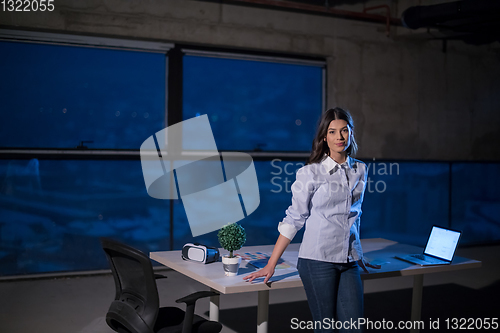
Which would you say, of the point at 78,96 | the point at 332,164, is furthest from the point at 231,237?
the point at 78,96

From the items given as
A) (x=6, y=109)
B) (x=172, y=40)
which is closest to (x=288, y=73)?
(x=172, y=40)

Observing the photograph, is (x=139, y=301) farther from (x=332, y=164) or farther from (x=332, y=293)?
(x=332, y=164)

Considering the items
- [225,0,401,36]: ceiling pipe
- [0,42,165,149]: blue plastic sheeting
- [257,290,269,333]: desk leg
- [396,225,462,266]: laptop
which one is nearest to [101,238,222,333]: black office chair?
[257,290,269,333]: desk leg

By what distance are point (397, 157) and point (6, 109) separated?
16.1 feet

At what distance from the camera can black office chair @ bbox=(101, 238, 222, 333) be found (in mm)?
2307

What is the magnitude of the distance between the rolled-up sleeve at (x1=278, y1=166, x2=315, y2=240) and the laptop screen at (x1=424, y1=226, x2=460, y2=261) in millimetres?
1157

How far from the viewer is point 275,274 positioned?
269cm

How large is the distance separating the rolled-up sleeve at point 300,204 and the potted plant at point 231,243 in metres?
0.33

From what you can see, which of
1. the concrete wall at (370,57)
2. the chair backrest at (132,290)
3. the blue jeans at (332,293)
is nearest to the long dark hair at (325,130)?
the blue jeans at (332,293)

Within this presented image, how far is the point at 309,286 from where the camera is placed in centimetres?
233

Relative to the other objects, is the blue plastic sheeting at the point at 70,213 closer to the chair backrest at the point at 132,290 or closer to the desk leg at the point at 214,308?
the desk leg at the point at 214,308

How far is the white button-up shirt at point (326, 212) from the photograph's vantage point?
7.71 ft

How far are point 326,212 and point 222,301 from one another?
97.8 inches

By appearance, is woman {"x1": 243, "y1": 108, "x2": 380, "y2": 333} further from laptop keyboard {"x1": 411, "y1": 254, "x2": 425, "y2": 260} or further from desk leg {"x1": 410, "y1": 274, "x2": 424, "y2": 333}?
desk leg {"x1": 410, "y1": 274, "x2": 424, "y2": 333}
